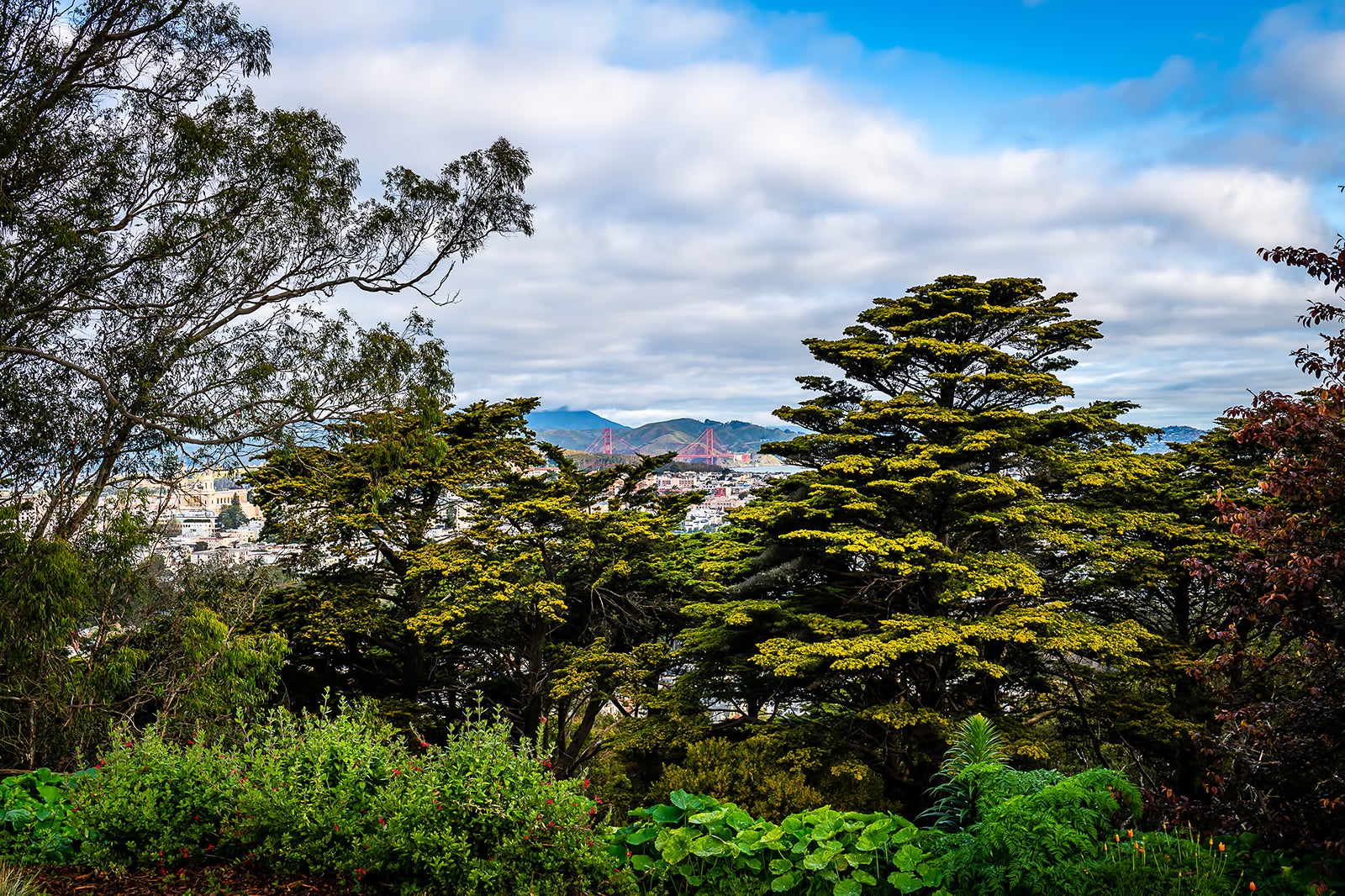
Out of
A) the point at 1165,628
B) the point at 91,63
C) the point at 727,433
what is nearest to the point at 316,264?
the point at 91,63

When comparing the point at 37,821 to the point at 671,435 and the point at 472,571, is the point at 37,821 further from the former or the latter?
the point at 671,435

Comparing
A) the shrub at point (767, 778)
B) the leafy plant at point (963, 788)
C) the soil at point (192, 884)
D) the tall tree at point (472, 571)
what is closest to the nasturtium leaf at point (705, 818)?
the leafy plant at point (963, 788)

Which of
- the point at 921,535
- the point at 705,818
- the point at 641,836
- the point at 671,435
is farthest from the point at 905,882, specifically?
the point at 671,435

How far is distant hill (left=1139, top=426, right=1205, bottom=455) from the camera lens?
43.7 ft

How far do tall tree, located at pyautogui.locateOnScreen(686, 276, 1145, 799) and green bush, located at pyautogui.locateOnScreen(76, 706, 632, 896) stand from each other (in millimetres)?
5809

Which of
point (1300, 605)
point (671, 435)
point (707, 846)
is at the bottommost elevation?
point (707, 846)

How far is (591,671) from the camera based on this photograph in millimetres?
12844

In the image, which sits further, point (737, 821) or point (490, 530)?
point (490, 530)

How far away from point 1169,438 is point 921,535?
21.3ft

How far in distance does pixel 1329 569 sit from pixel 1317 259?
6.29ft

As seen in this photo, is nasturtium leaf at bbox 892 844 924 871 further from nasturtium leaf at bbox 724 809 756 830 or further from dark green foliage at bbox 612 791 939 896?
nasturtium leaf at bbox 724 809 756 830

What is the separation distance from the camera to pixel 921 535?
10062 millimetres

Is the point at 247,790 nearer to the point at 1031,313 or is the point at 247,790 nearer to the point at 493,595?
the point at 493,595

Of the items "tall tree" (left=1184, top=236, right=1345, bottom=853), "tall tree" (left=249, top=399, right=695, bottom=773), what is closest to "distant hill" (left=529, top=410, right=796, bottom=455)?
"tall tree" (left=249, top=399, right=695, bottom=773)
